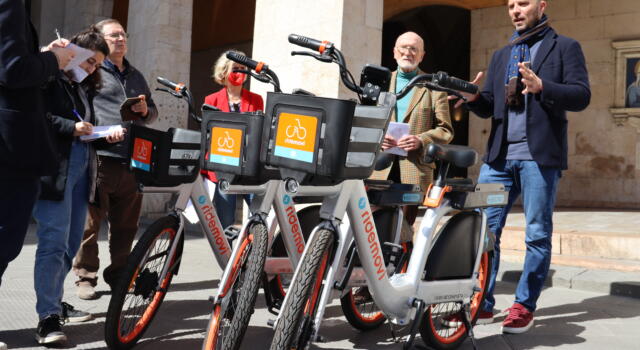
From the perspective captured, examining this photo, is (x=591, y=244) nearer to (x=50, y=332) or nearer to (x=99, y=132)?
(x=99, y=132)

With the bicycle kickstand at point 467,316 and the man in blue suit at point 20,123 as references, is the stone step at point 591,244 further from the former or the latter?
the man in blue suit at point 20,123

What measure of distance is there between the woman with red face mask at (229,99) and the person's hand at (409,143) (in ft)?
4.89

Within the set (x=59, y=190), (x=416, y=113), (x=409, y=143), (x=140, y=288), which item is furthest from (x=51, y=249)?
(x=416, y=113)

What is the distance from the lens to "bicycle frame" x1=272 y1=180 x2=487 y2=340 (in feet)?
8.68

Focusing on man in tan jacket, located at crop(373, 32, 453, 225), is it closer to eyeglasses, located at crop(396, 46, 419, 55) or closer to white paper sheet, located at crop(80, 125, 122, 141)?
eyeglasses, located at crop(396, 46, 419, 55)

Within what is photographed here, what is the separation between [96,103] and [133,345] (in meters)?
1.73

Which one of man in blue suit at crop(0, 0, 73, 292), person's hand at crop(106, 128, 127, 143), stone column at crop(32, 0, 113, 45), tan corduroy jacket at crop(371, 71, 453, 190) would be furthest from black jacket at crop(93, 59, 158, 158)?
stone column at crop(32, 0, 113, 45)

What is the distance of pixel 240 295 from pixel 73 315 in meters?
1.65

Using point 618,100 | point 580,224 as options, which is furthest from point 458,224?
point 618,100

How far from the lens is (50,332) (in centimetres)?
326

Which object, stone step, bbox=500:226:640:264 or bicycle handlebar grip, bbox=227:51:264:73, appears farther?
stone step, bbox=500:226:640:264

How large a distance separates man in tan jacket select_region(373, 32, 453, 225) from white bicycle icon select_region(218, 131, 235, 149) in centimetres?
155

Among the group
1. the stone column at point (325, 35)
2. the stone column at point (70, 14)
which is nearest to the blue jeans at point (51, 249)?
the stone column at point (325, 35)

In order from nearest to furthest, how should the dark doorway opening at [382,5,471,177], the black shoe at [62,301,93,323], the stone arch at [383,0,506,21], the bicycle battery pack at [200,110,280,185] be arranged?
1. the bicycle battery pack at [200,110,280,185]
2. the black shoe at [62,301,93,323]
3. the stone arch at [383,0,506,21]
4. the dark doorway opening at [382,5,471,177]
